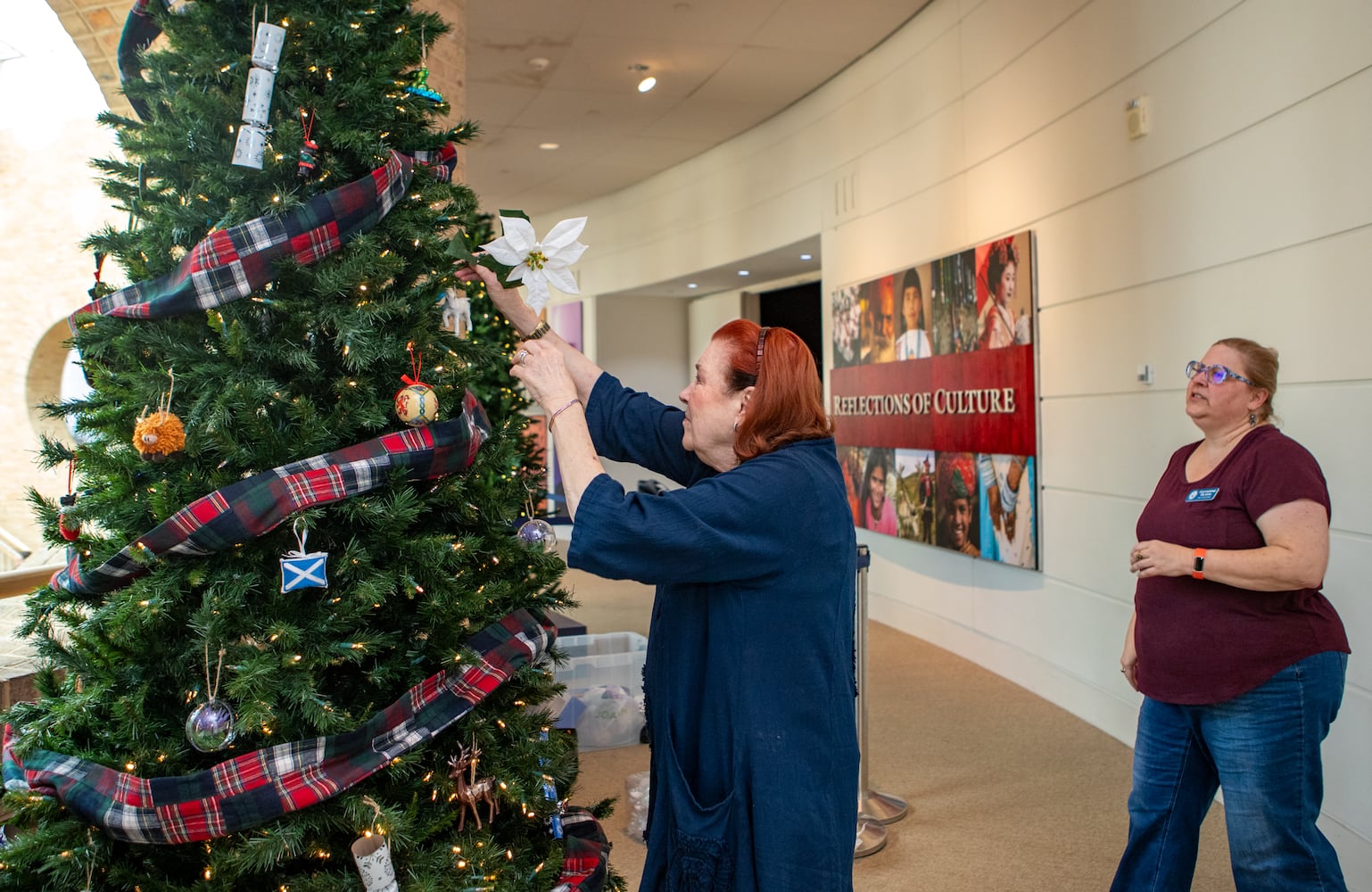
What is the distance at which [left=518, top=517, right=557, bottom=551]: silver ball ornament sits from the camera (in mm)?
1746

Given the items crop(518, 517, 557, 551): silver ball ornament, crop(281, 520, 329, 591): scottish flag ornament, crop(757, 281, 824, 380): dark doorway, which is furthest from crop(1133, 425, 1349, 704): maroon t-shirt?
crop(757, 281, 824, 380): dark doorway

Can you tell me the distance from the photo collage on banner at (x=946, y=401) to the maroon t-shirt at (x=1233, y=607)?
258 centimetres

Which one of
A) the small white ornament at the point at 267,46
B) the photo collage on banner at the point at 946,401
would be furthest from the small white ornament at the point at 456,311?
the photo collage on banner at the point at 946,401

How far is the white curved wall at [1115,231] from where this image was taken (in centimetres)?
297

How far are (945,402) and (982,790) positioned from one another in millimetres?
2674

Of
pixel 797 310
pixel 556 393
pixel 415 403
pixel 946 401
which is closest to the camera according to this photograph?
pixel 415 403

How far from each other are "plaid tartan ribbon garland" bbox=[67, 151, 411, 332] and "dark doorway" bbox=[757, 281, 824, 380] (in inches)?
348

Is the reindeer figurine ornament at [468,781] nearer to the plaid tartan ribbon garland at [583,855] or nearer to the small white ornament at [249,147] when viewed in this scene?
the plaid tartan ribbon garland at [583,855]

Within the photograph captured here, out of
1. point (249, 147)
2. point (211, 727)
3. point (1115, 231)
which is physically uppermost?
point (1115, 231)

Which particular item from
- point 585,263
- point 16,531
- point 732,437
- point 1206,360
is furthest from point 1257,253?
point 585,263

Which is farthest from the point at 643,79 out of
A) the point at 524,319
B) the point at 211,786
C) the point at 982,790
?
the point at 211,786

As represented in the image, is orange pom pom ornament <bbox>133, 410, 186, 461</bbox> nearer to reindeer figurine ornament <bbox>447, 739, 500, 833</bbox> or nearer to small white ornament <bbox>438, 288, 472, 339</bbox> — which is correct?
small white ornament <bbox>438, 288, 472, 339</bbox>

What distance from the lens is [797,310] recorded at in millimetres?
10531

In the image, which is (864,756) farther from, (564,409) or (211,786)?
(211,786)
